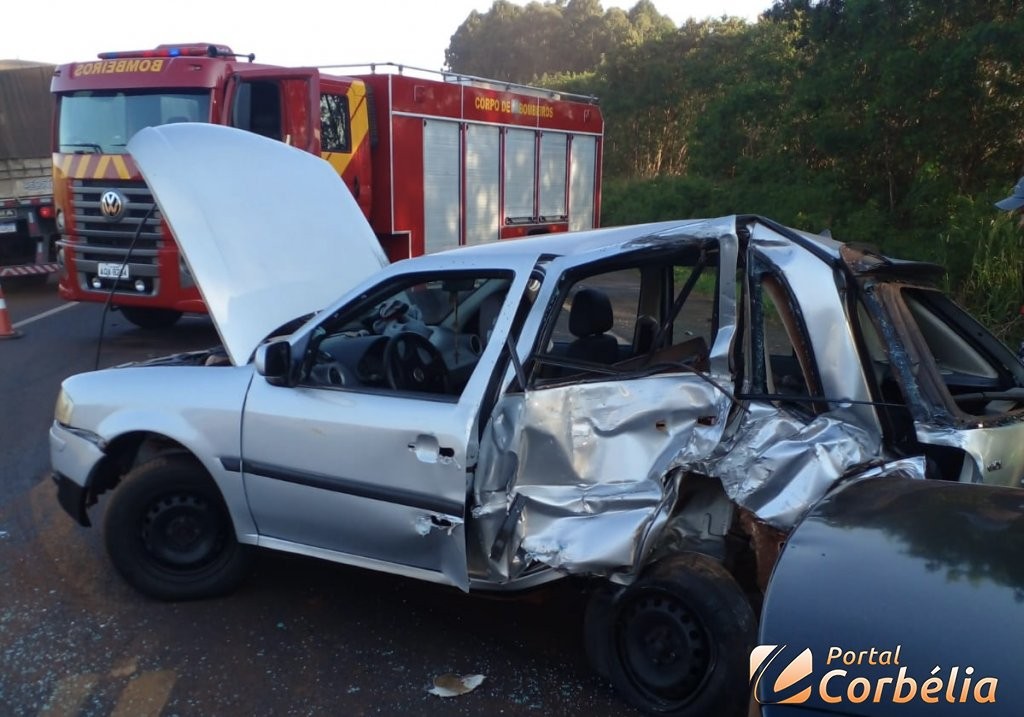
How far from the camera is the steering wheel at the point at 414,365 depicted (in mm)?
3992

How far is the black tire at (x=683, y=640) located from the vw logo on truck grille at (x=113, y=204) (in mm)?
7948

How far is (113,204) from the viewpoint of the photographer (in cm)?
941

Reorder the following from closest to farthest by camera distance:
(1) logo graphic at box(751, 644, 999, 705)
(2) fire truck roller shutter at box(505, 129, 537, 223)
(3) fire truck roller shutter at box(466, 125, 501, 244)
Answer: (1) logo graphic at box(751, 644, 999, 705) < (3) fire truck roller shutter at box(466, 125, 501, 244) < (2) fire truck roller shutter at box(505, 129, 537, 223)

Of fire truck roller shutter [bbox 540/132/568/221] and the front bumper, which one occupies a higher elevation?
fire truck roller shutter [bbox 540/132/568/221]

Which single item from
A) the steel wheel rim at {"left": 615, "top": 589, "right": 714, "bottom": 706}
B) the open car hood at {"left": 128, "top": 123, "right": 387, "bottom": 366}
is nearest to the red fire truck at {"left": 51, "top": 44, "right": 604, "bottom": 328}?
the open car hood at {"left": 128, "top": 123, "right": 387, "bottom": 366}

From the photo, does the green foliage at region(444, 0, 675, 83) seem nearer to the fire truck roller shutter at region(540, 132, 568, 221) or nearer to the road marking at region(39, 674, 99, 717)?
the fire truck roller shutter at region(540, 132, 568, 221)

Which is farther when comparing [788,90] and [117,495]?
[788,90]

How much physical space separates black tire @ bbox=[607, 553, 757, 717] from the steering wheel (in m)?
1.33

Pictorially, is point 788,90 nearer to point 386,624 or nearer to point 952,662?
point 386,624

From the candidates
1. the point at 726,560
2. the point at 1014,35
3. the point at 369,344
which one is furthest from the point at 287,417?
the point at 1014,35

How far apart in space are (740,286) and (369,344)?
1.79 meters

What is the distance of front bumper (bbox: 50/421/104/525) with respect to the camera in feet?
13.6

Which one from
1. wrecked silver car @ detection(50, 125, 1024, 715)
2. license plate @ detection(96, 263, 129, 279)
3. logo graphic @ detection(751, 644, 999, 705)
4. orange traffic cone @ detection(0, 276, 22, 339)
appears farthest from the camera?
orange traffic cone @ detection(0, 276, 22, 339)

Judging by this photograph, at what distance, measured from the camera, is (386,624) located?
3.93m
